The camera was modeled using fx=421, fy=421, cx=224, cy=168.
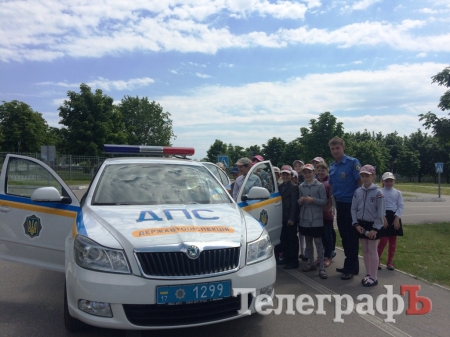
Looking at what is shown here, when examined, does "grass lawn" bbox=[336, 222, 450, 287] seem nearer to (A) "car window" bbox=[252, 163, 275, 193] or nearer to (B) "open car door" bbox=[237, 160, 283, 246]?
(B) "open car door" bbox=[237, 160, 283, 246]

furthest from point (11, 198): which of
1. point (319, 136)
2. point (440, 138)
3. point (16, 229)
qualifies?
→ point (319, 136)

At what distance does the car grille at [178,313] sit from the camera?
3.37 meters

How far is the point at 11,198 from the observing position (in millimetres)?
5168

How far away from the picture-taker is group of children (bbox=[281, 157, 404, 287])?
5754mm

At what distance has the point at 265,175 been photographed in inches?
267

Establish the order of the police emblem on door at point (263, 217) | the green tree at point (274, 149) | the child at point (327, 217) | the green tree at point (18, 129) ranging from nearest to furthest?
1. the police emblem on door at point (263, 217)
2. the child at point (327, 217)
3. the green tree at point (18, 129)
4. the green tree at point (274, 149)

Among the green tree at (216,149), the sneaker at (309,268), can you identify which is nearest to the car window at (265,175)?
the sneaker at (309,268)

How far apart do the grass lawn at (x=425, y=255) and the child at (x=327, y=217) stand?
0.97 metres

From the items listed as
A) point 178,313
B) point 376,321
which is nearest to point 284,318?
point 376,321

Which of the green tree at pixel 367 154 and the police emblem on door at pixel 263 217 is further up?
the green tree at pixel 367 154

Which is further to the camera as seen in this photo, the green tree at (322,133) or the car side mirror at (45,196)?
the green tree at (322,133)

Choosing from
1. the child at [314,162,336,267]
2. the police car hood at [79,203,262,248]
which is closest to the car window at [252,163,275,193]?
the child at [314,162,336,267]

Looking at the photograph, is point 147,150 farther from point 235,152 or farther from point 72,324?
point 235,152

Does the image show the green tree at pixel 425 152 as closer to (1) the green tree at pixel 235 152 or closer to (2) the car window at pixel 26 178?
(1) the green tree at pixel 235 152
